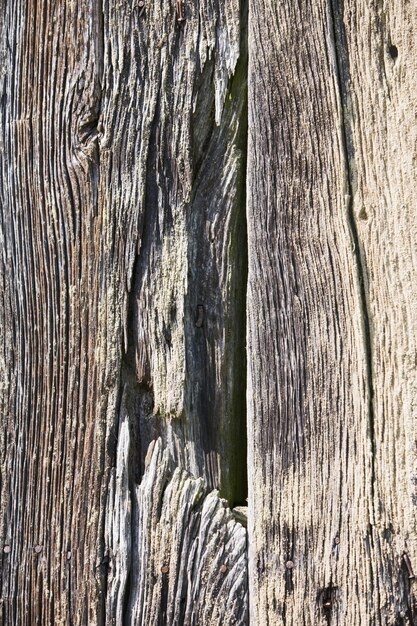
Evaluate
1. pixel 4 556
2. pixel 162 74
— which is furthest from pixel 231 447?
pixel 162 74

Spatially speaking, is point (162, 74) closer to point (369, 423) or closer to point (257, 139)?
point (257, 139)

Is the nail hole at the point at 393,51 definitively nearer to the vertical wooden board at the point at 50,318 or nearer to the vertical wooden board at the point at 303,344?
the vertical wooden board at the point at 303,344

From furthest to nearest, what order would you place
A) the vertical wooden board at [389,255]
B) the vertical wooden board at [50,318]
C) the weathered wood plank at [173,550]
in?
the vertical wooden board at [50,318] → the weathered wood plank at [173,550] → the vertical wooden board at [389,255]

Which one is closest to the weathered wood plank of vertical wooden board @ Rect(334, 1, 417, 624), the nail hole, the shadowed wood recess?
the shadowed wood recess

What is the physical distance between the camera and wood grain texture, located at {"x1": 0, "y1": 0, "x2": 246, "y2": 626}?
4.91 ft

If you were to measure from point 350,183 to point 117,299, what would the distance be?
19.8 inches


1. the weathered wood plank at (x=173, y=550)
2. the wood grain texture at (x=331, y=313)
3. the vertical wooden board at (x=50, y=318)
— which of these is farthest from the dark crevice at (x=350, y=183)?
the vertical wooden board at (x=50, y=318)

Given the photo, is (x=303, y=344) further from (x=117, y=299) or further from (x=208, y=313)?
(x=117, y=299)

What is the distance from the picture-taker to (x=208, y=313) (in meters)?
1.51

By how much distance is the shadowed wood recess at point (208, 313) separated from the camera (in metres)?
1.33

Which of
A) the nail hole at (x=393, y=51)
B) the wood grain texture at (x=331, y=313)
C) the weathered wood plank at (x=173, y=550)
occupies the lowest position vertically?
the weathered wood plank at (x=173, y=550)

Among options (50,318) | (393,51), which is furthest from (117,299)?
(393,51)

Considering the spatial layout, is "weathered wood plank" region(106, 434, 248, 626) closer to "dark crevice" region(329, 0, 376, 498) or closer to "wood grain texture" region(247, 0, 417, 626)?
"wood grain texture" region(247, 0, 417, 626)

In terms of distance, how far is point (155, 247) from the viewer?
60.1 inches
